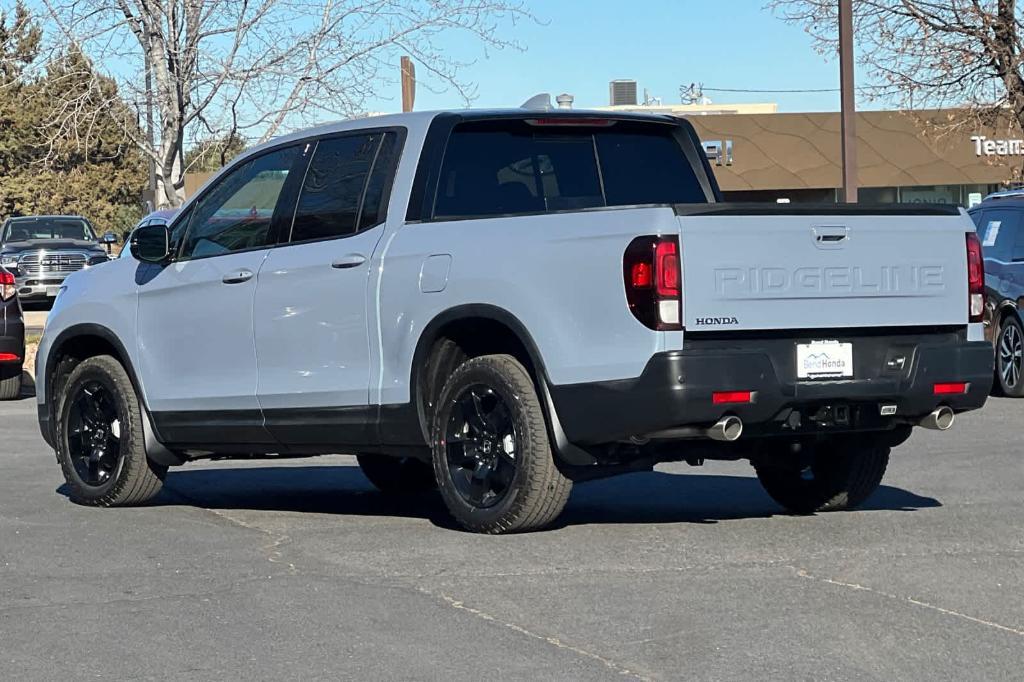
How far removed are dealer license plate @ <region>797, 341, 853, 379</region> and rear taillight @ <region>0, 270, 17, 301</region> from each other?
1083 cm

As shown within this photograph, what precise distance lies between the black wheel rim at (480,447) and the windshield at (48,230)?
26662 mm

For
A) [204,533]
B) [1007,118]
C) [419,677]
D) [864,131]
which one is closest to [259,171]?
[204,533]

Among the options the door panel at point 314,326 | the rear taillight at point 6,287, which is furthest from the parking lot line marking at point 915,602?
the rear taillight at point 6,287

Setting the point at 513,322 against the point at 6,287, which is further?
the point at 6,287

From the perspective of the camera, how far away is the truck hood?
3219 centimetres

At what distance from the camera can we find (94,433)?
9523mm

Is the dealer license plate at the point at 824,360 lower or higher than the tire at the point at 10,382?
higher

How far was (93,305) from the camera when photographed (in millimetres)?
9570

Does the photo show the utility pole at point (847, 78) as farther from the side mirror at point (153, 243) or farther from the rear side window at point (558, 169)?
the side mirror at point (153, 243)

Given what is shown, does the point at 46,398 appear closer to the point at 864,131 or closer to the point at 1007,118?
the point at 1007,118

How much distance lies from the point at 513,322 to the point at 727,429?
1.03 m

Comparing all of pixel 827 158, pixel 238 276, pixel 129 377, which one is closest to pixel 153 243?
pixel 238 276

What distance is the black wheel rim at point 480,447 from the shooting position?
7.68 metres

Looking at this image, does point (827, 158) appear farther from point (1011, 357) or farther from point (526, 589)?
point (526, 589)
